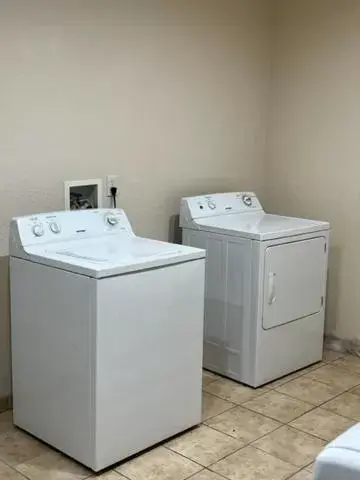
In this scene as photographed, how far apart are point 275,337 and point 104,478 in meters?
1.30

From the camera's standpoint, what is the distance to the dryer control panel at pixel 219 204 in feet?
12.4

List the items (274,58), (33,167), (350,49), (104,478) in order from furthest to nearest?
(274,58), (350,49), (33,167), (104,478)

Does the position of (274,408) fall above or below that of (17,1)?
below

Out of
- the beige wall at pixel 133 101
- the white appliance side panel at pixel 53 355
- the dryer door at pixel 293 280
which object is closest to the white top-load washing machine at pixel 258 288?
the dryer door at pixel 293 280

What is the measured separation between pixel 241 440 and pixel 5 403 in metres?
1.16

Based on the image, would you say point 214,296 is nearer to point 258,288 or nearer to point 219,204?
point 258,288

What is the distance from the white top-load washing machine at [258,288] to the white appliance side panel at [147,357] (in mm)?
533

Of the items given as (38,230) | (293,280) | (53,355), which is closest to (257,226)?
(293,280)

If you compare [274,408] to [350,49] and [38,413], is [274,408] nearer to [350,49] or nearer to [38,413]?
[38,413]

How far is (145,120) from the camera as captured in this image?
12.1ft

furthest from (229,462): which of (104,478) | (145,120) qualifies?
(145,120)

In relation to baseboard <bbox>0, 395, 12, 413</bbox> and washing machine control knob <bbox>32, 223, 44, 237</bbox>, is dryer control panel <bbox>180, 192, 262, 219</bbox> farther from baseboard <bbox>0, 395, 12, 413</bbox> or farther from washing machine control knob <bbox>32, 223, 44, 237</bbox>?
baseboard <bbox>0, 395, 12, 413</bbox>

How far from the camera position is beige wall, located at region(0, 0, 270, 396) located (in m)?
3.15

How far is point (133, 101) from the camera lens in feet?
11.8
